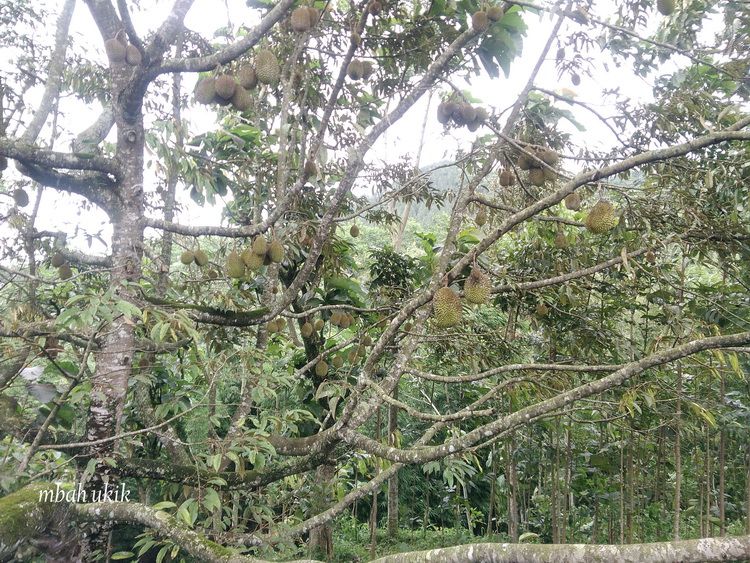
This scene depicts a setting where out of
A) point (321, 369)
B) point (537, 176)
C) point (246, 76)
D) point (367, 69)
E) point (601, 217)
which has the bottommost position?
point (321, 369)

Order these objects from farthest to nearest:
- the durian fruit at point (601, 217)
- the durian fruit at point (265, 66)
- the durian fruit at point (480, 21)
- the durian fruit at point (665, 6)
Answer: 1. the durian fruit at point (265, 66)
2. the durian fruit at point (480, 21)
3. the durian fruit at point (665, 6)
4. the durian fruit at point (601, 217)

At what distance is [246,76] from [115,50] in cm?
86

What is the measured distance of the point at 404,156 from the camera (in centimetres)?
399

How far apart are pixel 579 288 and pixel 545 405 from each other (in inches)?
72.8

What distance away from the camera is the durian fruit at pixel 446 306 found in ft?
8.26

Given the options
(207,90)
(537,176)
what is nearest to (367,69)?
(207,90)

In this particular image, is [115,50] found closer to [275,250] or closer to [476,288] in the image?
[275,250]

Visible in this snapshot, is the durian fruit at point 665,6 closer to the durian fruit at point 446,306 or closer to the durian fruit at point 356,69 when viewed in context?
the durian fruit at point 356,69

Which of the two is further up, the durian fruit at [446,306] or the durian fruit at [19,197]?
the durian fruit at [19,197]

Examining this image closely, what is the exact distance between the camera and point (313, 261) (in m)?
3.15

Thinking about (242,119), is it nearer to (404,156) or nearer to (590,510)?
(404,156)

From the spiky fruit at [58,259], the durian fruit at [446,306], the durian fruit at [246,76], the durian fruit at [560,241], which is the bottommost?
the durian fruit at [446,306]

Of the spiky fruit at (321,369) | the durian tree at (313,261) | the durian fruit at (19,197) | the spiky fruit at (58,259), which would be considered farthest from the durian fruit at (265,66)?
the spiky fruit at (321,369)

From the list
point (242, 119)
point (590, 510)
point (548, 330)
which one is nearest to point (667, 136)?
point (548, 330)
